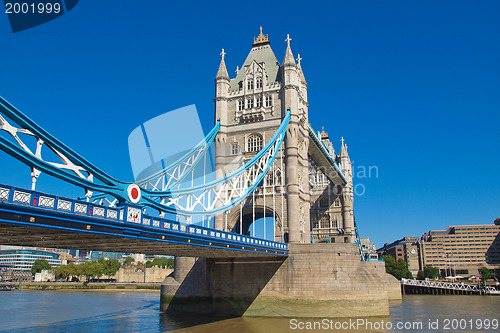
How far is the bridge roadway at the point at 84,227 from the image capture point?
13234 millimetres

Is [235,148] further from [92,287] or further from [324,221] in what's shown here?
[92,287]

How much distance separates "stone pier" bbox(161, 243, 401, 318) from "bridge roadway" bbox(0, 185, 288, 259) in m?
8.52

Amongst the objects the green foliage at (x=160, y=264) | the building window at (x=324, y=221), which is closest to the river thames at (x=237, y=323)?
the building window at (x=324, y=221)

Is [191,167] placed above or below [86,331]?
above

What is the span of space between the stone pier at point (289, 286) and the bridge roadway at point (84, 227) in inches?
335

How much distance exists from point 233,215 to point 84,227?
24468 mm

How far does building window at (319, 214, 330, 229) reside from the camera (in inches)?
2490

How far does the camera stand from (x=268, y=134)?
3972 centimetres

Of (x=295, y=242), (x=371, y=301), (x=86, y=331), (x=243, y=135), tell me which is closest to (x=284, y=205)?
(x=295, y=242)

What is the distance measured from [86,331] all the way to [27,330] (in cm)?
378

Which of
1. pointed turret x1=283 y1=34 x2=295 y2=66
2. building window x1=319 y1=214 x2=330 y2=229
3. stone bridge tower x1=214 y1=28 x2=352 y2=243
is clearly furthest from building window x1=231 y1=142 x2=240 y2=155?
building window x1=319 y1=214 x2=330 y2=229

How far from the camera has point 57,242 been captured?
1892cm

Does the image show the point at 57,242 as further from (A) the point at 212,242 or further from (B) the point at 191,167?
(B) the point at 191,167

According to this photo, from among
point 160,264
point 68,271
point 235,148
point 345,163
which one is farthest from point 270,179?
point 160,264
